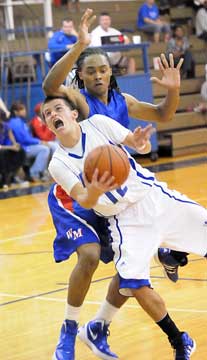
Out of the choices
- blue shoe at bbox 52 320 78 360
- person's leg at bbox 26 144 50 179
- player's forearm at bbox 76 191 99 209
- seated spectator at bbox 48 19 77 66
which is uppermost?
player's forearm at bbox 76 191 99 209

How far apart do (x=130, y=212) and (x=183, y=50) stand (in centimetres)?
1466

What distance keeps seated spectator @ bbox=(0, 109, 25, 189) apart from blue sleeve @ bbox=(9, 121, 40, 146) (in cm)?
20

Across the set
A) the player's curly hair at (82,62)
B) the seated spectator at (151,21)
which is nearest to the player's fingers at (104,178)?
the player's curly hair at (82,62)

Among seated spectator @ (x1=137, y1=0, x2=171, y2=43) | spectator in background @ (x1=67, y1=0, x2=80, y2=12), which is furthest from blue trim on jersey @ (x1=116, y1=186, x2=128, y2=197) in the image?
spectator in background @ (x1=67, y1=0, x2=80, y2=12)

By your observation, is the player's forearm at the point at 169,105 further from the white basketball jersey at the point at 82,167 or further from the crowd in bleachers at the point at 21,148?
the crowd in bleachers at the point at 21,148

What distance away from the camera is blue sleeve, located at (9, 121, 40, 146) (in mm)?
14469

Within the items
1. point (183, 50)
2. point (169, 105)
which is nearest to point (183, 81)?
point (183, 50)

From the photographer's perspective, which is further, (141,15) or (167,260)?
(141,15)

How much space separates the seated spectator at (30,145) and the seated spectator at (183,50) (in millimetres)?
5345

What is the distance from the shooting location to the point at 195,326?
5629 mm

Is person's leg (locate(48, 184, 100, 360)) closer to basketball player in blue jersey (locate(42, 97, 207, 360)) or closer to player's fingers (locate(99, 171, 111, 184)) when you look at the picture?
basketball player in blue jersey (locate(42, 97, 207, 360))

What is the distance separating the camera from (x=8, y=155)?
14141 millimetres

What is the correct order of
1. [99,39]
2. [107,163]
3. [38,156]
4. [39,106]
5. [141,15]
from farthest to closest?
1. [141,15]
2. [99,39]
3. [39,106]
4. [38,156]
5. [107,163]

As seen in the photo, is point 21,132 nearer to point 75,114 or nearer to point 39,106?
point 39,106
